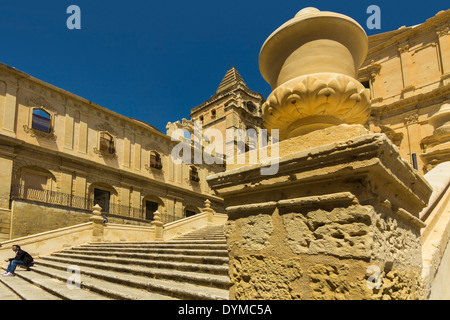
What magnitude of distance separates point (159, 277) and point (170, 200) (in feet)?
72.4

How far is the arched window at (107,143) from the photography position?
24.2 meters

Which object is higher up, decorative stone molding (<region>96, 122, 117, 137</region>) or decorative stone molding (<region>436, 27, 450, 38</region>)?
decorative stone molding (<region>436, 27, 450, 38</region>)

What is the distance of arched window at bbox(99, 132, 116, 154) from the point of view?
24.2 m

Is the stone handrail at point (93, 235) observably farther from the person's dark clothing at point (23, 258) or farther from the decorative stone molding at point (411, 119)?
the decorative stone molding at point (411, 119)

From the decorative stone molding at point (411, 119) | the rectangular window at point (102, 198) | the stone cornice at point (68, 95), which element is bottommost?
the rectangular window at point (102, 198)

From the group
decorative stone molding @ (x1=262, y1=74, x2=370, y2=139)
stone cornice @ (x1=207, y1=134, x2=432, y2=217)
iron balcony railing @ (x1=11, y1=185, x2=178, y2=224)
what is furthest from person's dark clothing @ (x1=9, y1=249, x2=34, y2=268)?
decorative stone molding @ (x1=262, y1=74, x2=370, y2=139)

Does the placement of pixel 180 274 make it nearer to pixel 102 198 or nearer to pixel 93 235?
pixel 93 235

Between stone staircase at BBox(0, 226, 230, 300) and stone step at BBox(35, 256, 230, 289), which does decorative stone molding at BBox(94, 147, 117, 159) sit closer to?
stone staircase at BBox(0, 226, 230, 300)

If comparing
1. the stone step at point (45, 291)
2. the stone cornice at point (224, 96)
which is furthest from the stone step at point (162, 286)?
the stone cornice at point (224, 96)

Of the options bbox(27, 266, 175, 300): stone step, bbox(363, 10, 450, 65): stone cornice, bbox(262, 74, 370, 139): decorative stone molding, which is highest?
bbox(363, 10, 450, 65): stone cornice

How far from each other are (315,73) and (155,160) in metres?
26.3

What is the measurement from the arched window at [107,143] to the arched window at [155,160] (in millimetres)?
3806

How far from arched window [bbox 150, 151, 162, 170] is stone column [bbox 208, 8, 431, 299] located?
83.6ft

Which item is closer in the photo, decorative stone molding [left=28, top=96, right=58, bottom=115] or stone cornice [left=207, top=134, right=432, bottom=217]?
stone cornice [left=207, top=134, right=432, bottom=217]
